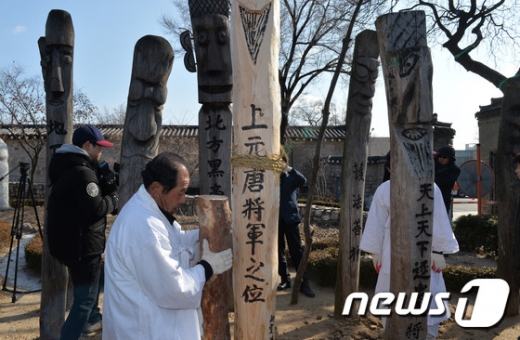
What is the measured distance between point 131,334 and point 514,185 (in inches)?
181

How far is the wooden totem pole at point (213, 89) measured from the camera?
181 inches

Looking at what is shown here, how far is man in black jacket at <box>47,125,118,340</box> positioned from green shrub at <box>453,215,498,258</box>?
25.9 feet

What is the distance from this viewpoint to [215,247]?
251 centimetres

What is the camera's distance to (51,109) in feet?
15.4

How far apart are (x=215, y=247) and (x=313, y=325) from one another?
284 cm

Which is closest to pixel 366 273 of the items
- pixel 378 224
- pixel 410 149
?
pixel 378 224

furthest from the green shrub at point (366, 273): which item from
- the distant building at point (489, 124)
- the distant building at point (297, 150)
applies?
the distant building at point (489, 124)

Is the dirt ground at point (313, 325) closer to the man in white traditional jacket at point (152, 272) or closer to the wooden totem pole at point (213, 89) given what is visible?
→ the wooden totem pole at point (213, 89)

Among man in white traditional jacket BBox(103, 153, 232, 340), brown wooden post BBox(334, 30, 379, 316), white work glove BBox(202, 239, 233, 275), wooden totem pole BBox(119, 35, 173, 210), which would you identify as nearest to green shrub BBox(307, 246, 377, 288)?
brown wooden post BBox(334, 30, 379, 316)

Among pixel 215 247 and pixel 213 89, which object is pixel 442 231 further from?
pixel 213 89

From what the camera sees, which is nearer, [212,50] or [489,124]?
[212,50]

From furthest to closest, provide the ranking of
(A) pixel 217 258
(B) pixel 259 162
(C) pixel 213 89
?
(C) pixel 213 89 → (B) pixel 259 162 → (A) pixel 217 258

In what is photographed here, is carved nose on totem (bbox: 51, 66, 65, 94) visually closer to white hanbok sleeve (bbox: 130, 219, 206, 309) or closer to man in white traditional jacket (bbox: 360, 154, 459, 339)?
white hanbok sleeve (bbox: 130, 219, 206, 309)

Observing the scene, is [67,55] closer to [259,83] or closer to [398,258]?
[259,83]
